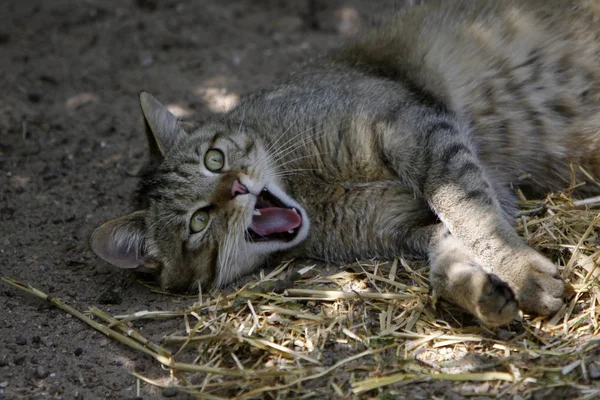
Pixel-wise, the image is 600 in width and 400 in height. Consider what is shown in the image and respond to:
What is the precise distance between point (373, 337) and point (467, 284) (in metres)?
0.50

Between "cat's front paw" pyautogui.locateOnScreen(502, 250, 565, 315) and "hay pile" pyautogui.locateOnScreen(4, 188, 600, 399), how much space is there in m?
0.08

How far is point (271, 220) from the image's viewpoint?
12.9 ft

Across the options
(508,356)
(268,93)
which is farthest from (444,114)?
(508,356)

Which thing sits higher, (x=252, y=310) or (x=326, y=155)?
(x=326, y=155)

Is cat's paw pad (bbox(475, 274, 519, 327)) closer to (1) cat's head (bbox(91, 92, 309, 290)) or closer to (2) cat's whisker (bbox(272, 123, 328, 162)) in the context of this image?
(1) cat's head (bbox(91, 92, 309, 290))

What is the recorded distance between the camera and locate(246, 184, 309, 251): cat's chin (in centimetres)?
387

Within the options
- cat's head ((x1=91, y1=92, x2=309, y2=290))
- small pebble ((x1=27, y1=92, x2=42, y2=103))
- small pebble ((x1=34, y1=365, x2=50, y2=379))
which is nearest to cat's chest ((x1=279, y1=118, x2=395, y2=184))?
cat's head ((x1=91, y1=92, x2=309, y2=290))

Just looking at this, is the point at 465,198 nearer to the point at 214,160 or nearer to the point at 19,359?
the point at 214,160

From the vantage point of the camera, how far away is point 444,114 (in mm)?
3994

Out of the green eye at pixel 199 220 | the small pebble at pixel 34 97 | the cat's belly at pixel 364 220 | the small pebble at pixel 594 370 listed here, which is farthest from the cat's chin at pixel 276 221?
the small pebble at pixel 34 97

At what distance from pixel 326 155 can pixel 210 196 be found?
0.69 meters

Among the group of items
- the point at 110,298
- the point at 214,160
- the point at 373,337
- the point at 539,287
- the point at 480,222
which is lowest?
the point at 110,298

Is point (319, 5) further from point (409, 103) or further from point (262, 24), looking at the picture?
point (409, 103)

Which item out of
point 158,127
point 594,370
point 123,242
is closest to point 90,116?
point 158,127
